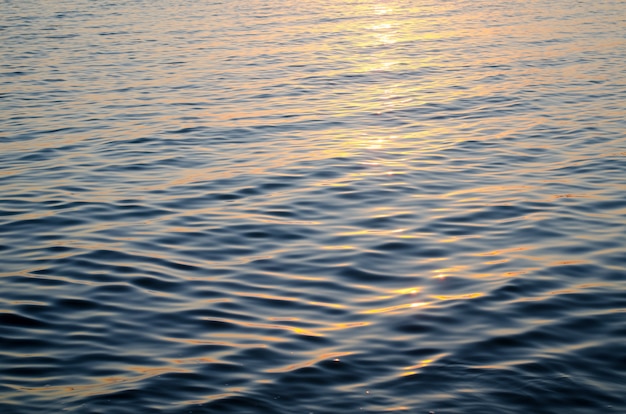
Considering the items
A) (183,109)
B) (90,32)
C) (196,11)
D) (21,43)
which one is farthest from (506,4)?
(183,109)

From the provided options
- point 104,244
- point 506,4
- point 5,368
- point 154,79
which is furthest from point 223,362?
point 506,4

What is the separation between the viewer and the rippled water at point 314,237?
7.03 metres

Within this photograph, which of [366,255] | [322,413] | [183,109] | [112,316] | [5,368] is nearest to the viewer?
[322,413]

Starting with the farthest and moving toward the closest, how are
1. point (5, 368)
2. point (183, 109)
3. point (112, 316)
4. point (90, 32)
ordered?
point (90, 32) → point (183, 109) → point (112, 316) → point (5, 368)

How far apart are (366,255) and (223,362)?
10.3 ft

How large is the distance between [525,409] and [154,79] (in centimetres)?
1789

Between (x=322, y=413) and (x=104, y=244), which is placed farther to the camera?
(x=104, y=244)

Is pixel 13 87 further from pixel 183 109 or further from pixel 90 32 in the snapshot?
pixel 90 32

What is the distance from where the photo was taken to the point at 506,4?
39.7 meters

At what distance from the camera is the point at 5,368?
23.9 feet

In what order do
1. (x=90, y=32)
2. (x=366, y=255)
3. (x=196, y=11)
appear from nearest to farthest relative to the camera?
(x=366, y=255), (x=90, y=32), (x=196, y=11)

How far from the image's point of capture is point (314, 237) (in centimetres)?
1074

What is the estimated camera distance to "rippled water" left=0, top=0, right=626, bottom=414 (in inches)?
277

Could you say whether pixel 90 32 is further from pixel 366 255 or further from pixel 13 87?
pixel 366 255
